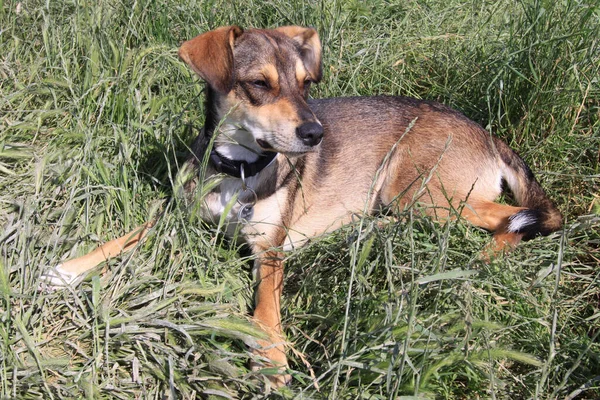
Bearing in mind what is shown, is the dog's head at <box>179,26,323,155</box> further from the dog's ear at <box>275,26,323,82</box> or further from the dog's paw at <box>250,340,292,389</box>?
the dog's paw at <box>250,340,292,389</box>

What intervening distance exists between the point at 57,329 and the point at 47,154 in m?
1.13

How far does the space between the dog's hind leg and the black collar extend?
1.46 ft

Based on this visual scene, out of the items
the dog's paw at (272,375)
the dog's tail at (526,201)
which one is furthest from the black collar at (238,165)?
the dog's tail at (526,201)

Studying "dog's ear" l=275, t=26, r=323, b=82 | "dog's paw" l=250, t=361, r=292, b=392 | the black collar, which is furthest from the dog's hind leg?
"dog's ear" l=275, t=26, r=323, b=82

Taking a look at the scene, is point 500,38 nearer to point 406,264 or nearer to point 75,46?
point 406,264

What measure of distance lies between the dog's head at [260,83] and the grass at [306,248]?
1.42 feet

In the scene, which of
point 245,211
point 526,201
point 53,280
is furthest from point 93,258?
point 526,201

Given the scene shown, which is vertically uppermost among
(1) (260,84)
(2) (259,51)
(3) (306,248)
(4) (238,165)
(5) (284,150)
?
(2) (259,51)

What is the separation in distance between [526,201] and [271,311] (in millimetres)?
1670

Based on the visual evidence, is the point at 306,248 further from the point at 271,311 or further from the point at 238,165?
the point at 238,165

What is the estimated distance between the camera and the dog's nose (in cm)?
291

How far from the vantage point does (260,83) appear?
306 centimetres

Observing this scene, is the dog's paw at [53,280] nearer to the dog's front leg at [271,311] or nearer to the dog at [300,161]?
the dog at [300,161]

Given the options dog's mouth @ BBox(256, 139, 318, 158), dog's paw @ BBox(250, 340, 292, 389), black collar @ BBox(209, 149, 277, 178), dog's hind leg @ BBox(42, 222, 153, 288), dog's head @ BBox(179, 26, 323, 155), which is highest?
dog's head @ BBox(179, 26, 323, 155)
